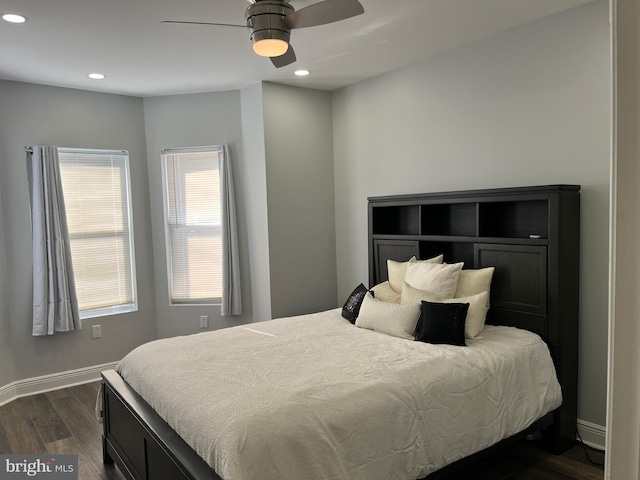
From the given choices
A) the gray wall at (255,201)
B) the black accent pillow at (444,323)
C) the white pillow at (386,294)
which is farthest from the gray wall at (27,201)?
the black accent pillow at (444,323)

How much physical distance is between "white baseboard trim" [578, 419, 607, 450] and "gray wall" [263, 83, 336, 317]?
8.10 feet

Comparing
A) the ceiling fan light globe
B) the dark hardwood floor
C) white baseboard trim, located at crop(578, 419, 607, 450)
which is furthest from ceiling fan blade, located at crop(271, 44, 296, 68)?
white baseboard trim, located at crop(578, 419, 607, 450)

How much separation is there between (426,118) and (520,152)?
2.97 feet

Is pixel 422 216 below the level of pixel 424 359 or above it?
above

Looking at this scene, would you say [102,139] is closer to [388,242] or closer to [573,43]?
[388,242]

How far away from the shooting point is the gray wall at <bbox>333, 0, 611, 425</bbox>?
9.60 ft

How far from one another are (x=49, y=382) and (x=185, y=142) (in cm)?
255

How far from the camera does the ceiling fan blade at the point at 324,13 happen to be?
7.18 ft

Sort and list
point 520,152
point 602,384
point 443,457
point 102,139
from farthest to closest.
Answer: point 102,139 < point 520,152 < point 602,384 < point 443,457

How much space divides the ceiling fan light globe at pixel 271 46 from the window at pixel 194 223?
250cm

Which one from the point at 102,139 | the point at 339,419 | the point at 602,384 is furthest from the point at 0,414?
the point at 602,384

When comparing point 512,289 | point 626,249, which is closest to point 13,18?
point 626,249

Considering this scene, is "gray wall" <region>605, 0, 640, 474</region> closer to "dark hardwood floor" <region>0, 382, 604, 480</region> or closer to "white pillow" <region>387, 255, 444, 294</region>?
"dark hardwood floor" <region>0, 382, 604, 480</region>

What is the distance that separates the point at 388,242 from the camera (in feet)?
13.4
